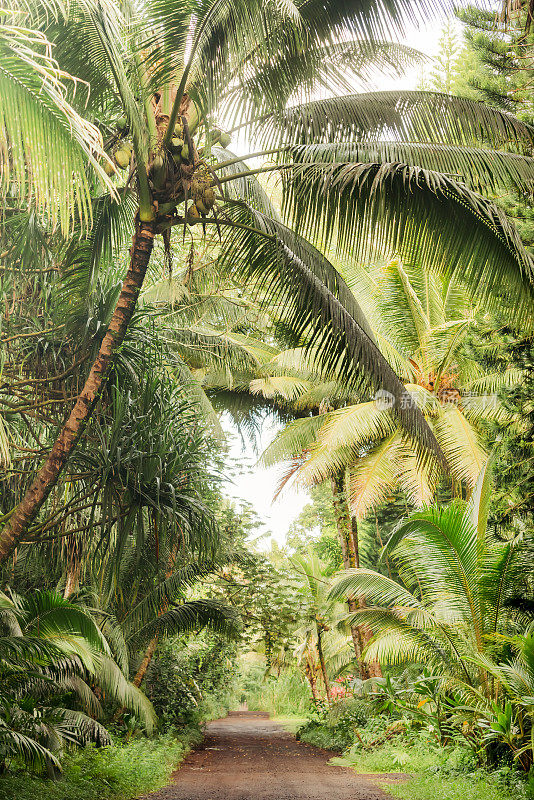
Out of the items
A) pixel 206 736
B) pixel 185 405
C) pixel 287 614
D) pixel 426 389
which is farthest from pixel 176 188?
pixel 206 736

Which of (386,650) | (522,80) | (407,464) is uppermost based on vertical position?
(522,80)

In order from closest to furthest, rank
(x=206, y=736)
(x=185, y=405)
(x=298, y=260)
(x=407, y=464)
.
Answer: (x=298, y=260) < (x=185, y=405) < (x=407, y=464) < (x=206, y=736)

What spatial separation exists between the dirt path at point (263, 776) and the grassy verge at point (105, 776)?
0.24 meters

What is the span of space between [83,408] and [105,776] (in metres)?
4.23

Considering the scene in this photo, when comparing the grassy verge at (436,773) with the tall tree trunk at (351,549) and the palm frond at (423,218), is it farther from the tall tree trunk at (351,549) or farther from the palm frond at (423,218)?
the palm frond at (423,218)

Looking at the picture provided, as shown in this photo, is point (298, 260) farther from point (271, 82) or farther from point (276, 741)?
point (276, 741)

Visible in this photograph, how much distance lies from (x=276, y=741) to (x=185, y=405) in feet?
34.5

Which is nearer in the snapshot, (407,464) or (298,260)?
(298,260)

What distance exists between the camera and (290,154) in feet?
17.7

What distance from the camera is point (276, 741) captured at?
14133mm

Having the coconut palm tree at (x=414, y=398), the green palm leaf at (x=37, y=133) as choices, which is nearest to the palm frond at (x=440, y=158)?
the green palm leaf at (x=37, y=133)

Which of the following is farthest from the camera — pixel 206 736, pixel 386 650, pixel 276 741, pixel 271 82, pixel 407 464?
pixel 206 736

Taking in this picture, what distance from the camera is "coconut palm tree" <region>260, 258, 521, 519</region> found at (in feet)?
38.6

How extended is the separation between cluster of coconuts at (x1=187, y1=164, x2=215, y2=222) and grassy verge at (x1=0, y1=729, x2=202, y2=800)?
4.73 m
